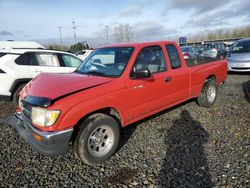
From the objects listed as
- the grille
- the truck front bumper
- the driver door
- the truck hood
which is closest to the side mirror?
the driver door

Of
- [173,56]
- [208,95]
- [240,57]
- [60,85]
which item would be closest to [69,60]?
[173,56]

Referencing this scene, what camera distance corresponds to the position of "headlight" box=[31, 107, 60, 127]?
132 inches

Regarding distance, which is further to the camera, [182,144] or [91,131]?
[182,144]

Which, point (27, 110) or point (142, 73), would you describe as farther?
point (142, 73)

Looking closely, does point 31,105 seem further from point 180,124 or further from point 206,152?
point 180,124

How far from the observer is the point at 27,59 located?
755cm

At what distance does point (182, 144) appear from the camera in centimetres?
451

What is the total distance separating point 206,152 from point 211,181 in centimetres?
86

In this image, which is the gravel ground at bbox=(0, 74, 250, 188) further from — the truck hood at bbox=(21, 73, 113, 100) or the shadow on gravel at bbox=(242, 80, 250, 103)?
the shadow on gravel at bbox=(242, 80, 250, 103)

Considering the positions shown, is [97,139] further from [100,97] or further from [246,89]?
[246,89]

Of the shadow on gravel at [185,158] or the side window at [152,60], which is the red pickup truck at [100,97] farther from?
the shadow on gravel at [185,158]

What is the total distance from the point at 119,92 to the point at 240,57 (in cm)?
1036

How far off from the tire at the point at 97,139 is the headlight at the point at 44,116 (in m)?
0.45

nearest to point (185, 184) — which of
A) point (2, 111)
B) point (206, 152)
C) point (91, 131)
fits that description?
point (206, 152)
